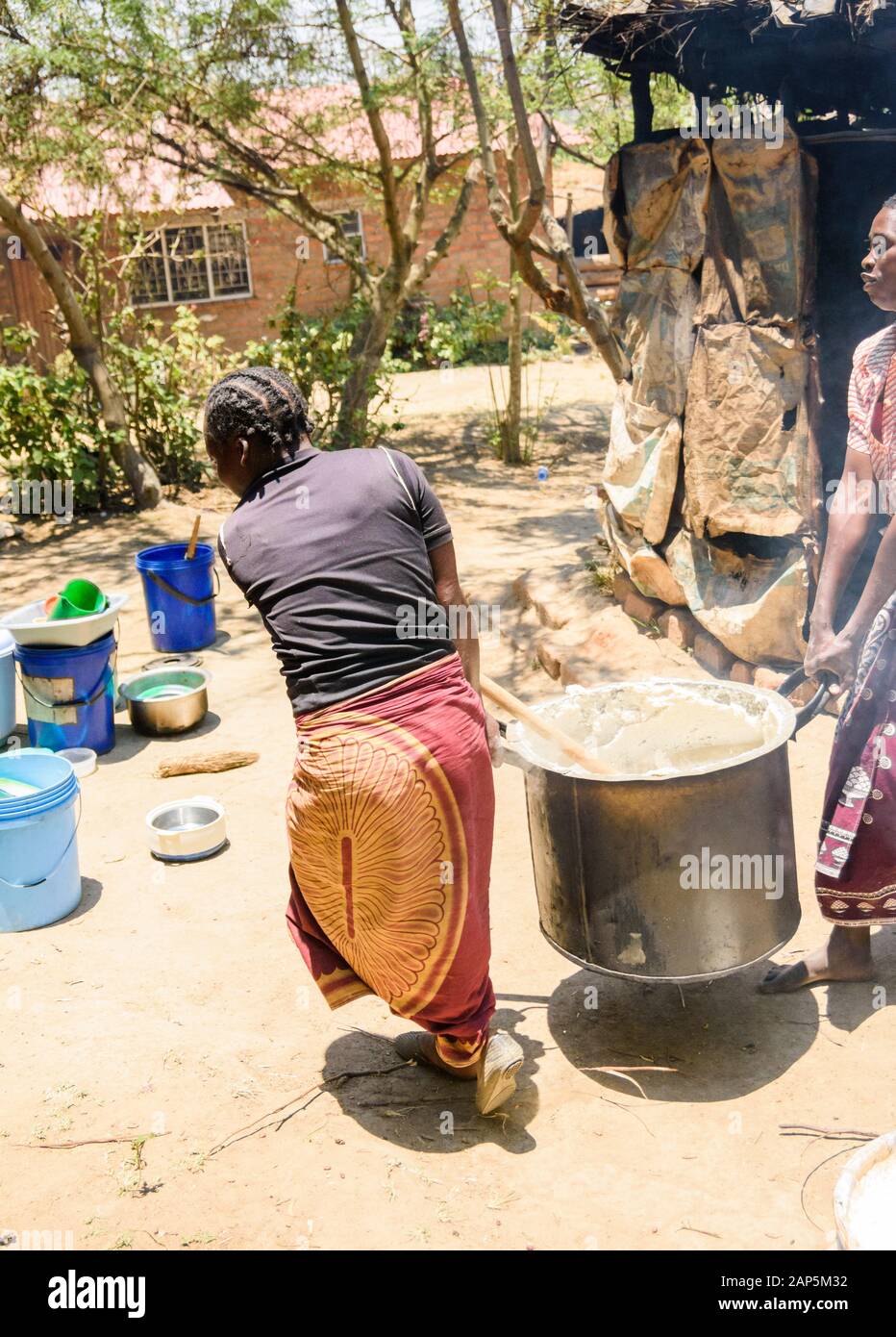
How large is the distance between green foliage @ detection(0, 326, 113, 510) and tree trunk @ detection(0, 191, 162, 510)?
0.12 meters

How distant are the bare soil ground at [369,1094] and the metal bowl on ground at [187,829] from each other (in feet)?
0.27

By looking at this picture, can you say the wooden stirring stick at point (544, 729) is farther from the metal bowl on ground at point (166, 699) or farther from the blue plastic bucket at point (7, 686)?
the blue plastic bucket at point (7, 686)

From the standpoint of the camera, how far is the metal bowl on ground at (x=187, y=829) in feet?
15.3

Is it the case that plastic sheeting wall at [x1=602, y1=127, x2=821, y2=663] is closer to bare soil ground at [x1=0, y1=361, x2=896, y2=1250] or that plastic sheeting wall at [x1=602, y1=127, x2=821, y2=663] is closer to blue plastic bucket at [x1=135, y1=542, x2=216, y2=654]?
bare soil ground at [x1=0, y1=361, x2=896, y2=1250]

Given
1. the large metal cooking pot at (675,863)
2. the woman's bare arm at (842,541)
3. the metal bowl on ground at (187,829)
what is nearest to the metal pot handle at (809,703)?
the large metal cooking pot at (675,863)

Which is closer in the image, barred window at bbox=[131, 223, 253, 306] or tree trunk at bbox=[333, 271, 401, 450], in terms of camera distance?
tree trunk at bbox=[333, 271, 401, 450]

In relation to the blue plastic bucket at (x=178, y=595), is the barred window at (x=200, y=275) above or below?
above

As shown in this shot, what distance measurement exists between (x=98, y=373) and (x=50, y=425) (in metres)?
0.63

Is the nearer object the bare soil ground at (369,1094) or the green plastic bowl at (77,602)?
the bare soil ground at (369,1094)

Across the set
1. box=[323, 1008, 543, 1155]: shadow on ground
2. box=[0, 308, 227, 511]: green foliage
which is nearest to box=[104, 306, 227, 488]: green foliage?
box=[0, 308, 227, 511]: green foliage

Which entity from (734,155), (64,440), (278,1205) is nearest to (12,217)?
(64,440)

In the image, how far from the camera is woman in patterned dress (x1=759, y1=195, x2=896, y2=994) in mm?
3002
